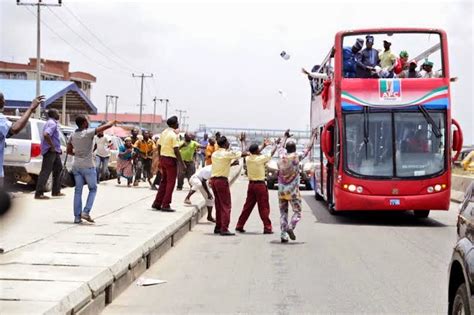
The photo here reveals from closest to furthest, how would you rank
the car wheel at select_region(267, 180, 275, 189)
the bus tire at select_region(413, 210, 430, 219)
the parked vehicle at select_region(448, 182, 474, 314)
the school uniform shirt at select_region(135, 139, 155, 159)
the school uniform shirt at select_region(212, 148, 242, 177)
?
the parked vehicle at select_region(448, 182, 474, 314)
the school uniform shirt at select_region(212, 148, 242, 177)
the bus tire at select_region(413, 210, 430, 219)
the school uniform shirt at select_region(135, 139, 155, 159)
the car wheel at select_region(267, 180, 275, 189)

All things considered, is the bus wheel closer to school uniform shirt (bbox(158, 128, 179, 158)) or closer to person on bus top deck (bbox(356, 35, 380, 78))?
person on bus top deck (bbox(356, 35, 380, 78))

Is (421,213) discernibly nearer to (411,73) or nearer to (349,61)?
(411,73)

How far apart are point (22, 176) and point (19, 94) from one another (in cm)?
2516

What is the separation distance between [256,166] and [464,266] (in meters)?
8.01

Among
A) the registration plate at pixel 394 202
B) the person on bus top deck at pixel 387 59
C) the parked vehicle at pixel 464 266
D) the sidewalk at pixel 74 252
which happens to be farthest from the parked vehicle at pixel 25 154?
Answer: the parked vehicle at pixel 464 266

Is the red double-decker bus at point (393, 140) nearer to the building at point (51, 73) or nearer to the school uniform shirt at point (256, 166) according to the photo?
the school uniform shirt at point (256, 166)

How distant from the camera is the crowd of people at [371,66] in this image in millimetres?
15117

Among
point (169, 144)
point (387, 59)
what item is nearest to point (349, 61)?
point (387, 59)

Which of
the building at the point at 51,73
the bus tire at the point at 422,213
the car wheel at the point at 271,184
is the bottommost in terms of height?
the bus tire at the point at 422,213

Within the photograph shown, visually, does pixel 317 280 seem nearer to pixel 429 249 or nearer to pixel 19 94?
pixel 429 249

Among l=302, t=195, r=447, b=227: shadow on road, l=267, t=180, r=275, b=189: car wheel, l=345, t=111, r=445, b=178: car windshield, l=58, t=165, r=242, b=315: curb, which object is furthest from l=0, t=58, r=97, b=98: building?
l=58, t=165, r=242, b=315: curb

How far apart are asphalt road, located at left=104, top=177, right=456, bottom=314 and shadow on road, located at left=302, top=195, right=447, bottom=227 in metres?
0.86

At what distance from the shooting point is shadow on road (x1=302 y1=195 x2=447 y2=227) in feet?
49.4

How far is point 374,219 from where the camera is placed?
1600 centimetres
